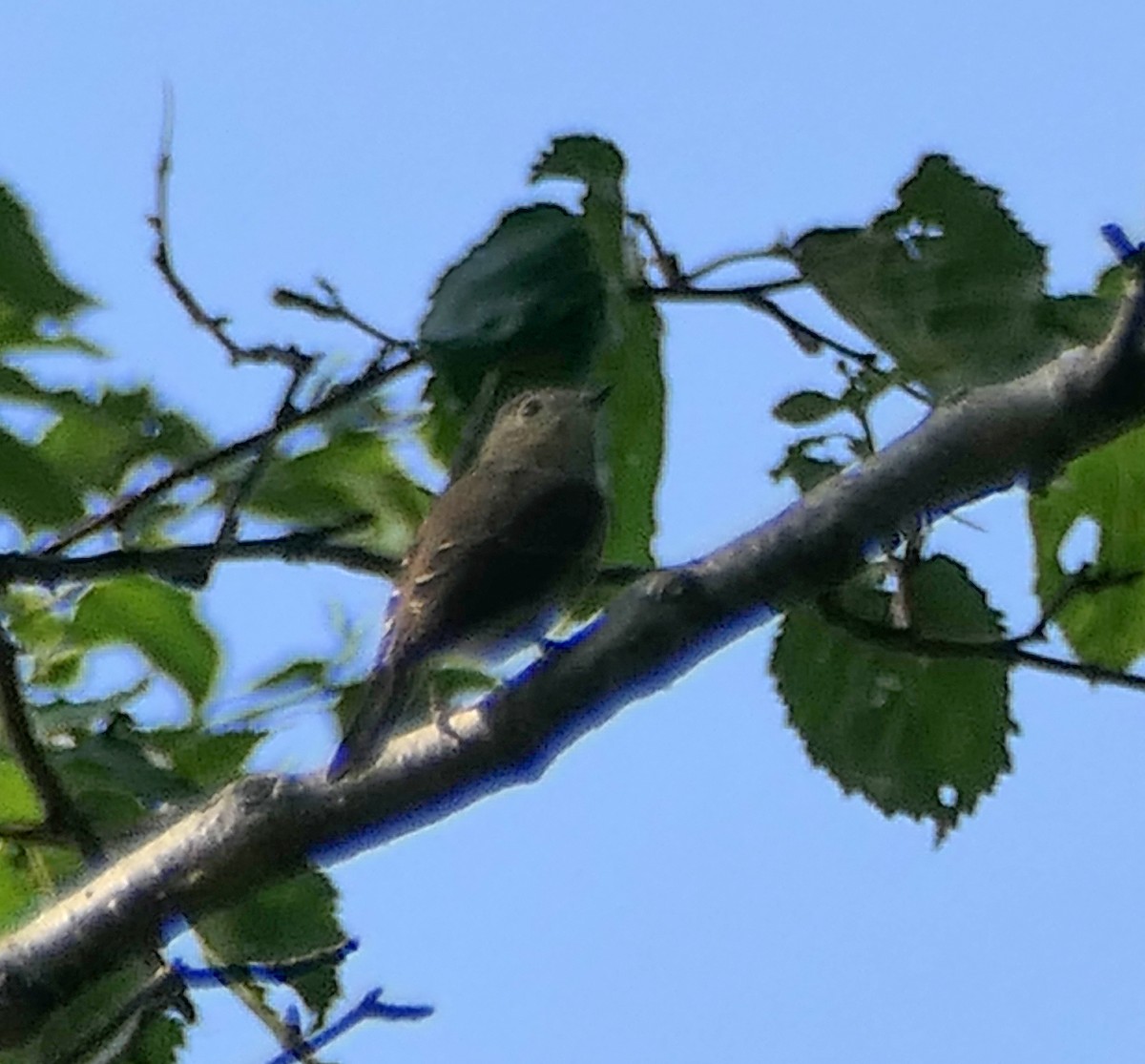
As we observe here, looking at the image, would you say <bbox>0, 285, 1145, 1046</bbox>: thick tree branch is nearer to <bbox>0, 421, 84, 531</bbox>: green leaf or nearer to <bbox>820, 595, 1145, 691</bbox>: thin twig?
<bbox>820, 595, 1145, 691</bbox>: thin twig

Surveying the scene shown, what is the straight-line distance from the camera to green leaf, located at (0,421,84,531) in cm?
163

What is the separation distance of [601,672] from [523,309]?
0.82 feet

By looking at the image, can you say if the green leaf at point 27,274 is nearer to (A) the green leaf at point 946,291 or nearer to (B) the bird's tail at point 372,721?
(B) the bird's tail at point 372,721

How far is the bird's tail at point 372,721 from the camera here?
138 cm

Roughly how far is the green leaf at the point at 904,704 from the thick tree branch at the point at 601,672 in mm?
195

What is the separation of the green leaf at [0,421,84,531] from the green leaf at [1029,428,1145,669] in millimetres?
762

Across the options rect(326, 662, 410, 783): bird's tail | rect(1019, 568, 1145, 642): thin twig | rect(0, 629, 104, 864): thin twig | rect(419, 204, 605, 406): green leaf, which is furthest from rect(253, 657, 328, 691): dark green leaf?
rect(1019, 568, 1145, 642): thin twig

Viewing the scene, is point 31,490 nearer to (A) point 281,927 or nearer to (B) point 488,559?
(A) point 281,927

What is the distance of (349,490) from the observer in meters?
1.76

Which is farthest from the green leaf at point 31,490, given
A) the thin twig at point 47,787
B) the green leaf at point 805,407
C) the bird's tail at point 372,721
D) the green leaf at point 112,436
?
the green leaf at point 805,407

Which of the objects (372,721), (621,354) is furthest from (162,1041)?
(621,354)

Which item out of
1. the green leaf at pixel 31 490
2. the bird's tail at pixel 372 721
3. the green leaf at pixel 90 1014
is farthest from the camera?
the green leaf at pixel 31 490

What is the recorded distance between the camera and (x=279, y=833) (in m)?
1.35

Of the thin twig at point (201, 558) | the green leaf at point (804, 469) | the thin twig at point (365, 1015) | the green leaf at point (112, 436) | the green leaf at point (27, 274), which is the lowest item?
the thin twig at point (365, 1015)
